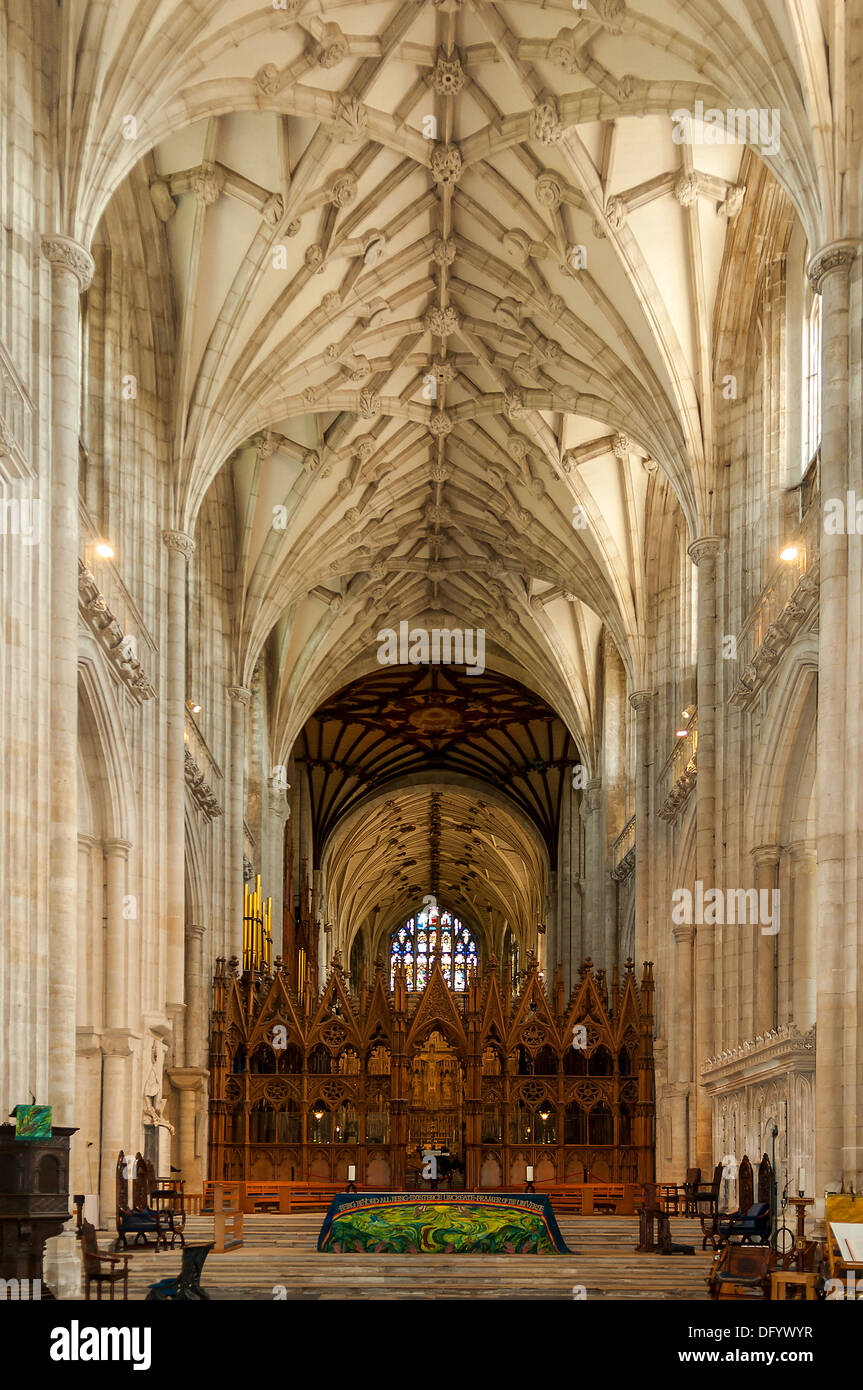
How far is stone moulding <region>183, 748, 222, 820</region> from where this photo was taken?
2677cm

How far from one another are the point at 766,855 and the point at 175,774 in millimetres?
8593

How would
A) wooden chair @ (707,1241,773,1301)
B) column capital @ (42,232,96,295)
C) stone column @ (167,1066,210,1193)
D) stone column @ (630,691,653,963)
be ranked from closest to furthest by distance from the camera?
wooden chair @ (707,1241,773,1301) < column capital @ (42,232,96,295) < stone column @ (167,1066,210,1193) < stone column @ (630,691,653,963)

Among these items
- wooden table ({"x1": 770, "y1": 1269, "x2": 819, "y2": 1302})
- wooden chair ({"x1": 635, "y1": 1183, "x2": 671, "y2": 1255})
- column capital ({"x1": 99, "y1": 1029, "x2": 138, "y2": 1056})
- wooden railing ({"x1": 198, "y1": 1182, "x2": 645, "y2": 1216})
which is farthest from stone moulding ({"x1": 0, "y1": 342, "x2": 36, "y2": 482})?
wooden railing ({"x1": 198, "y1": 1182, "x2": 645, "y2": 1216})

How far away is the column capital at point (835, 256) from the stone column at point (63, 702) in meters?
7.71

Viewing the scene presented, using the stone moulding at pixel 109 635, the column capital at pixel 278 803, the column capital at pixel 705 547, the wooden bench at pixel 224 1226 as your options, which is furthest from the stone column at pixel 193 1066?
the column capital at pixel 705 547

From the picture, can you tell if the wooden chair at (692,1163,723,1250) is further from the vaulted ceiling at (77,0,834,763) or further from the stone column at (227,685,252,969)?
the stone column at (227,685,252,969)

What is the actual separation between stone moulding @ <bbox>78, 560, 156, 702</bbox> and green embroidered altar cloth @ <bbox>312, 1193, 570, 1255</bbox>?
289 inches

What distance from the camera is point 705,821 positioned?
79.8 ft

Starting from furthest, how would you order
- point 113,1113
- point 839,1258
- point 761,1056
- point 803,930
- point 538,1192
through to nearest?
1. point 538,1192
2. point 113,1113
3. point 803,930
4. point 761,1056
5. point 839,1258

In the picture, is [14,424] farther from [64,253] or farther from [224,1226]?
[224,1226]

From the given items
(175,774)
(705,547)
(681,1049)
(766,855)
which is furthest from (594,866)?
(766,855)

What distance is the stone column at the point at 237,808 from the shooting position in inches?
1224

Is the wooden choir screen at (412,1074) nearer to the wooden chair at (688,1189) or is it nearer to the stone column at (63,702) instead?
the wooden chair at (688,1189)

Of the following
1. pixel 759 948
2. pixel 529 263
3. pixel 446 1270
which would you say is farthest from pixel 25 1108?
pixel 529 263
